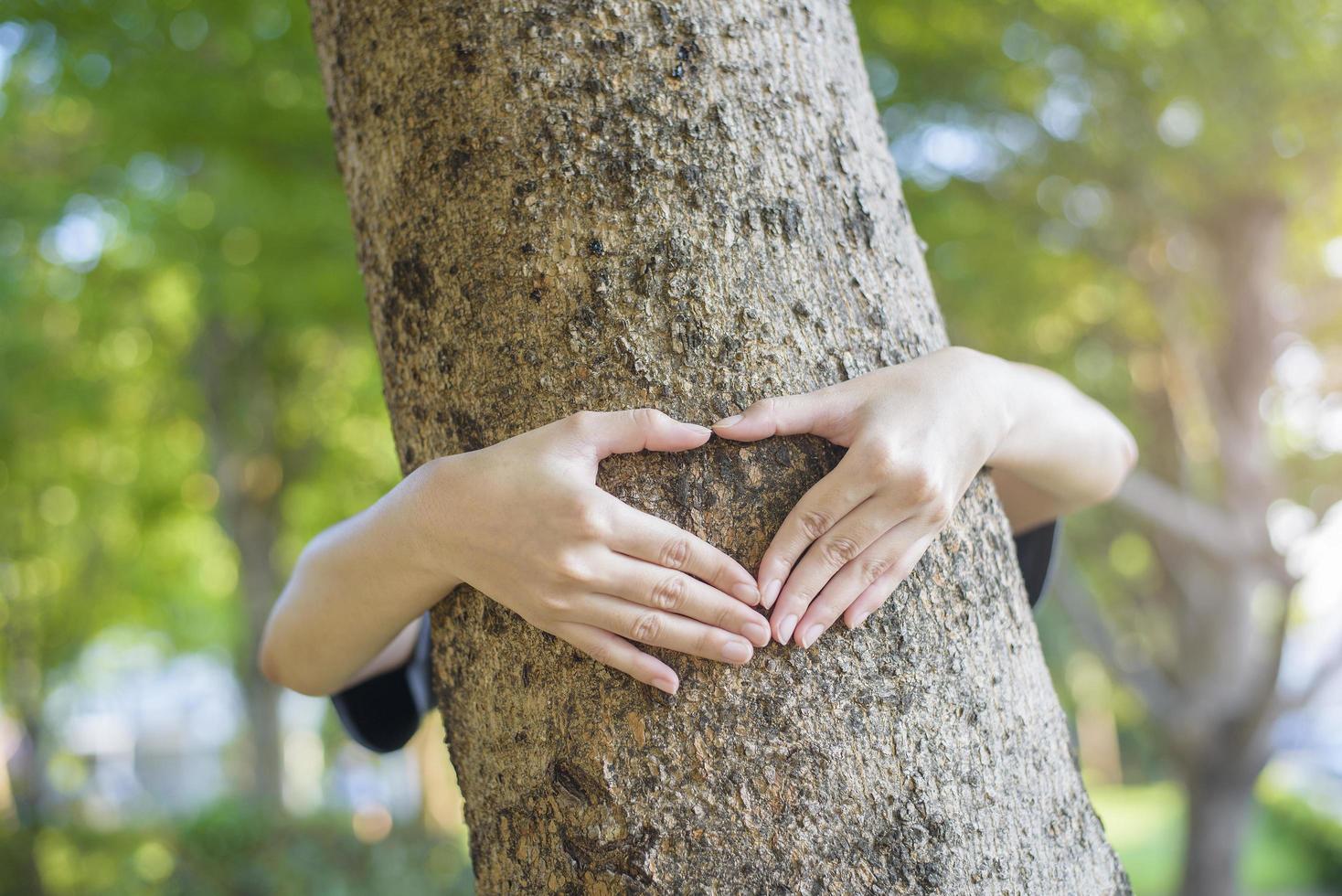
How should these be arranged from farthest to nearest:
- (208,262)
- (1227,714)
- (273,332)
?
1. (273,332)
2. (1227,714)
3. (208,262)

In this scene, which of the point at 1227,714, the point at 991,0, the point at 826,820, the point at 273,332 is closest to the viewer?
the point at 826,820

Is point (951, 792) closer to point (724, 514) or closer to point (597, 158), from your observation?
point (724, 514)

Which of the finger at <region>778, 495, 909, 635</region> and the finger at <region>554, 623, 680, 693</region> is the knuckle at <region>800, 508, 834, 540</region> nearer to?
the finger at <region>778, 495, 909, 635</region>

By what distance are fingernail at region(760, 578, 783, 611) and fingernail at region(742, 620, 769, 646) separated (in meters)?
0.04

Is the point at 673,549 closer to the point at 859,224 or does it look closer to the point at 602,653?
the point at 602,653

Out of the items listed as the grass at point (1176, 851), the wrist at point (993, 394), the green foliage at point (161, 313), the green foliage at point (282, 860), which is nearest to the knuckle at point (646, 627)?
the wrist at point (993, 394)

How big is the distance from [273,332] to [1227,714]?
11215mm

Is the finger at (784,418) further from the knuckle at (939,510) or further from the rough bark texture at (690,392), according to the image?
Result: the knuckle at (939,510)

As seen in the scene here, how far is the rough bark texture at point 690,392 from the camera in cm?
122

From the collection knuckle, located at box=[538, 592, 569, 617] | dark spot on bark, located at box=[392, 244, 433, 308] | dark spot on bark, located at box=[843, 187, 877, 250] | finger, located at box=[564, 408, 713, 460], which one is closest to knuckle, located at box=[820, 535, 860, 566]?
finger, located at box=[564, 408, 713, 460]

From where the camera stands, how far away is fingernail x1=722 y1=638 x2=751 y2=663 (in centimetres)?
120

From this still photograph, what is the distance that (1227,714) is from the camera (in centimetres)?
910

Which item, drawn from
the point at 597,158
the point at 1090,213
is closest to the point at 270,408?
the point at 1090,213

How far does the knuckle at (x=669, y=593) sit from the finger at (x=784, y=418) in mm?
198
